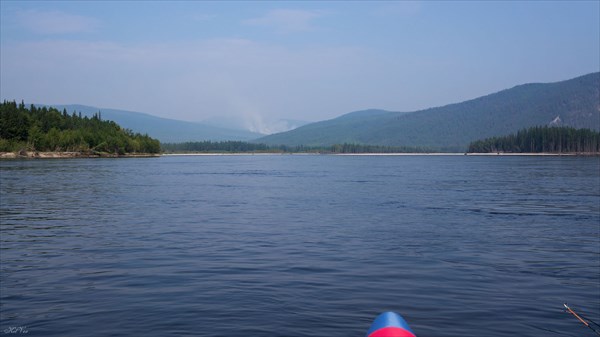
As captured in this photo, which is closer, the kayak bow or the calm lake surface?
the kayak bow

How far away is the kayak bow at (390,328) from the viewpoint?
10797mm

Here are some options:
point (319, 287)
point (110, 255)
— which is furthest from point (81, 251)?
point (319, 287)

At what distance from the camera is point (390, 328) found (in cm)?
1092

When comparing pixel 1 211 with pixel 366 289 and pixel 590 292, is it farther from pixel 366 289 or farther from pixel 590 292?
pixel 590 292

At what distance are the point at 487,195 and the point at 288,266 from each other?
134 feet

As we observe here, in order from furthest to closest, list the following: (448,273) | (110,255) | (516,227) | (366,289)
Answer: (516,227) → (110,255) → (448,273) → (366,289)

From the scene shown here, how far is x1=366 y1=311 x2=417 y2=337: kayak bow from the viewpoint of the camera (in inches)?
425

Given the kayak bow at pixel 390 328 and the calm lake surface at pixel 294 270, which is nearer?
the kayak bow at pixel 390 328

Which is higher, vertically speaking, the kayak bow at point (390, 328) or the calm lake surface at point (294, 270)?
the kayak bow at point (390, 328)

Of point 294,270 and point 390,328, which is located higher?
point 390,328

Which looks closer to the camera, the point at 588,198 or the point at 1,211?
the point at 1,211

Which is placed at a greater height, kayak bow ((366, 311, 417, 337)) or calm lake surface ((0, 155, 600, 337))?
kayak bow ((366, 311, 417, 337))

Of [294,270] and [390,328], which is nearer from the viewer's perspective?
[390,328]

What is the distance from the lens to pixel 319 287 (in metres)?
19.8
